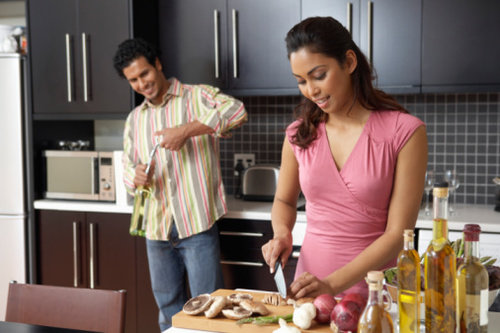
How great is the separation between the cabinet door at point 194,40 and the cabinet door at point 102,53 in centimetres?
23

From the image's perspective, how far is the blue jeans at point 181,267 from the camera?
2660 mm

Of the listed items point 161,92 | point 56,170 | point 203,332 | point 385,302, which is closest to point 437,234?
point 385,302

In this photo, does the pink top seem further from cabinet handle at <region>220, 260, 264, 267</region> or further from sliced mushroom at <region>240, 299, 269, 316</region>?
cabinet handle at <region>220, 260, 264, 267</region>

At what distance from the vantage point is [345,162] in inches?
65.4

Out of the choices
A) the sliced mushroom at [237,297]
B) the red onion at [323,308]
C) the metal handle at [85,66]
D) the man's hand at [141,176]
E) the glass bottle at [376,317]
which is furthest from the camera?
the metal handle at [85,66]

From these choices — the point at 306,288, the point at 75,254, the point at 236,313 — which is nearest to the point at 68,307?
the point at 236,313

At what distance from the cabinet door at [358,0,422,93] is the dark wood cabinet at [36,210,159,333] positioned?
151 centimetres

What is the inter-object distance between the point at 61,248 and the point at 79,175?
1.39 feet

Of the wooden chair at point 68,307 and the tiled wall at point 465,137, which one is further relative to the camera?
the tiled wall at point 465,137

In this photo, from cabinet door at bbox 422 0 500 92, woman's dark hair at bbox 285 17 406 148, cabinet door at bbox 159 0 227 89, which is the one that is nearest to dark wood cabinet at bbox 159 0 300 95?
cabinet door at bbox 159 0 227 89

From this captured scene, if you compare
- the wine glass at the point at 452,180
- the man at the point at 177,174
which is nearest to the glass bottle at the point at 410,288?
the man at the point at 177,174

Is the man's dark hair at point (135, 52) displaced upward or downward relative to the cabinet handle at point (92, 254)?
upward

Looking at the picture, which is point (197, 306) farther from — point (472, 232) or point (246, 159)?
point (246, 159)

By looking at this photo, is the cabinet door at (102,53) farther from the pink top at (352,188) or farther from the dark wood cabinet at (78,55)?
the pink top at (352,188)
